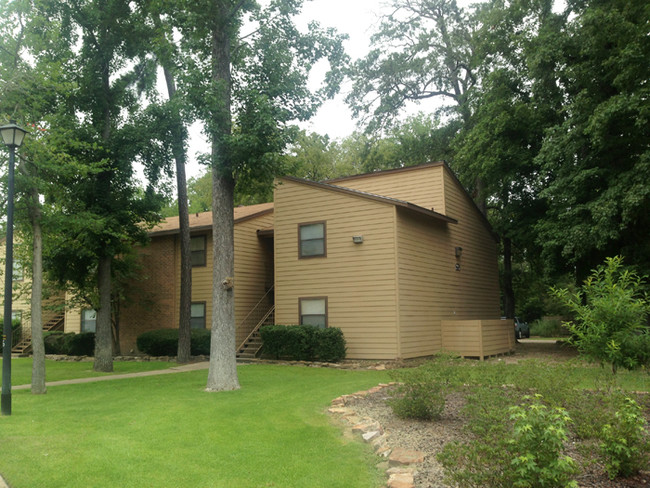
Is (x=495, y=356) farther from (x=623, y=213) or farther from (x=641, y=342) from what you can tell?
(x=641, y=342)

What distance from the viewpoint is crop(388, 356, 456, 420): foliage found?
704 centimetres

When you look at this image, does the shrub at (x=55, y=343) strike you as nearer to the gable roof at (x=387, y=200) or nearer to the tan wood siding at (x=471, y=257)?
the gable roof at (x=387, y=200)

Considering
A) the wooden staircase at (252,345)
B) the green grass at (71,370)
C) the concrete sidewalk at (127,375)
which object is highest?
the wooden staircase at (252,345)

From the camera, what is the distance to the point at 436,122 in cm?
2838

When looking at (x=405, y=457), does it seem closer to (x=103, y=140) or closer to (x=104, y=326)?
(x=104, y=326)

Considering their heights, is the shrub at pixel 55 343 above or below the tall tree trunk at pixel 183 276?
below

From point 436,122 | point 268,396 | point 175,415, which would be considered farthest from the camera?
point 436,122

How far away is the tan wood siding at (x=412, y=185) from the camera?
57.9 ft

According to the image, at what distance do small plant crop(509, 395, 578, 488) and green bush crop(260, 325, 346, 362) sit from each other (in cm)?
1102

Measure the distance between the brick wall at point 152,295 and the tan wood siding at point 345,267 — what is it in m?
5.56

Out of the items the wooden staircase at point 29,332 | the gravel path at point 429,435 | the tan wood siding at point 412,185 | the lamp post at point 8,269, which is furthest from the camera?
the wooden staircase at point 29,332

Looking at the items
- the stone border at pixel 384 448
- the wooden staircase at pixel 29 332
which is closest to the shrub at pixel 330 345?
the stone border at pixel 384 448

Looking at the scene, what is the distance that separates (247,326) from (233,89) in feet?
30.8

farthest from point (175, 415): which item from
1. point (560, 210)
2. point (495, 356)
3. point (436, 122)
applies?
point (436, 122)
